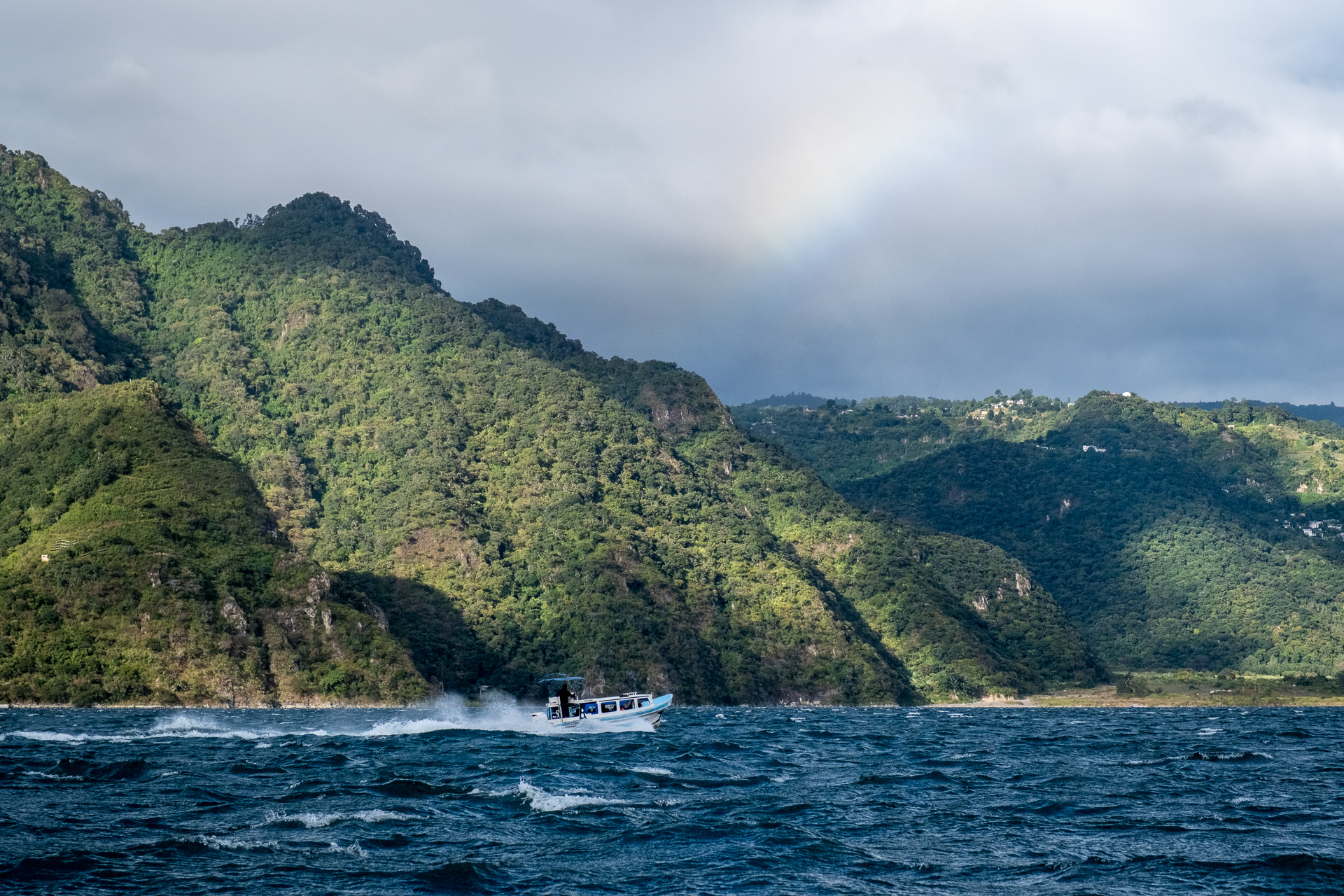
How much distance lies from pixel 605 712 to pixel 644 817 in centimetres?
5921

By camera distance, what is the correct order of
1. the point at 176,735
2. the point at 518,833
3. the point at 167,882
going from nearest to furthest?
1. the point at 167,882
2. the point at 518,833
3. the point at 176,735

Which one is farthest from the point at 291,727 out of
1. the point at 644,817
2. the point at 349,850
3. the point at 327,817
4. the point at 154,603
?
the point at 349,850

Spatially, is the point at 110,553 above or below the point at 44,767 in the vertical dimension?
above

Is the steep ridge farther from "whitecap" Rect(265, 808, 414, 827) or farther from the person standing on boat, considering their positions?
"whitecap" Rect(265, 808, 414, 827)

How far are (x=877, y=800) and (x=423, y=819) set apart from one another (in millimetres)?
22133

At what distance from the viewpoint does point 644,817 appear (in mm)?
51000

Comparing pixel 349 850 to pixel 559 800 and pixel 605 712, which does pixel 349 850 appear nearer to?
pixel 559 800

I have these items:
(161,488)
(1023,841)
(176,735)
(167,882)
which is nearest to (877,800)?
(1023,841)

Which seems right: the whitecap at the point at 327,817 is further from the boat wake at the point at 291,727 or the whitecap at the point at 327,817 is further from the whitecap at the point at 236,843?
the boat wake at the point at 291,727

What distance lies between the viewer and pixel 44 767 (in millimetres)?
61250

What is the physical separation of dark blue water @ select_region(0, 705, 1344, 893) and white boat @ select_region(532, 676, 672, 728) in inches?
477

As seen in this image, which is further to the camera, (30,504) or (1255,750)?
(30,504)

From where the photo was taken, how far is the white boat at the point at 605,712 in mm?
105500

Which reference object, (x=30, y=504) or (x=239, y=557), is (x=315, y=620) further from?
(x=30, y=504)
